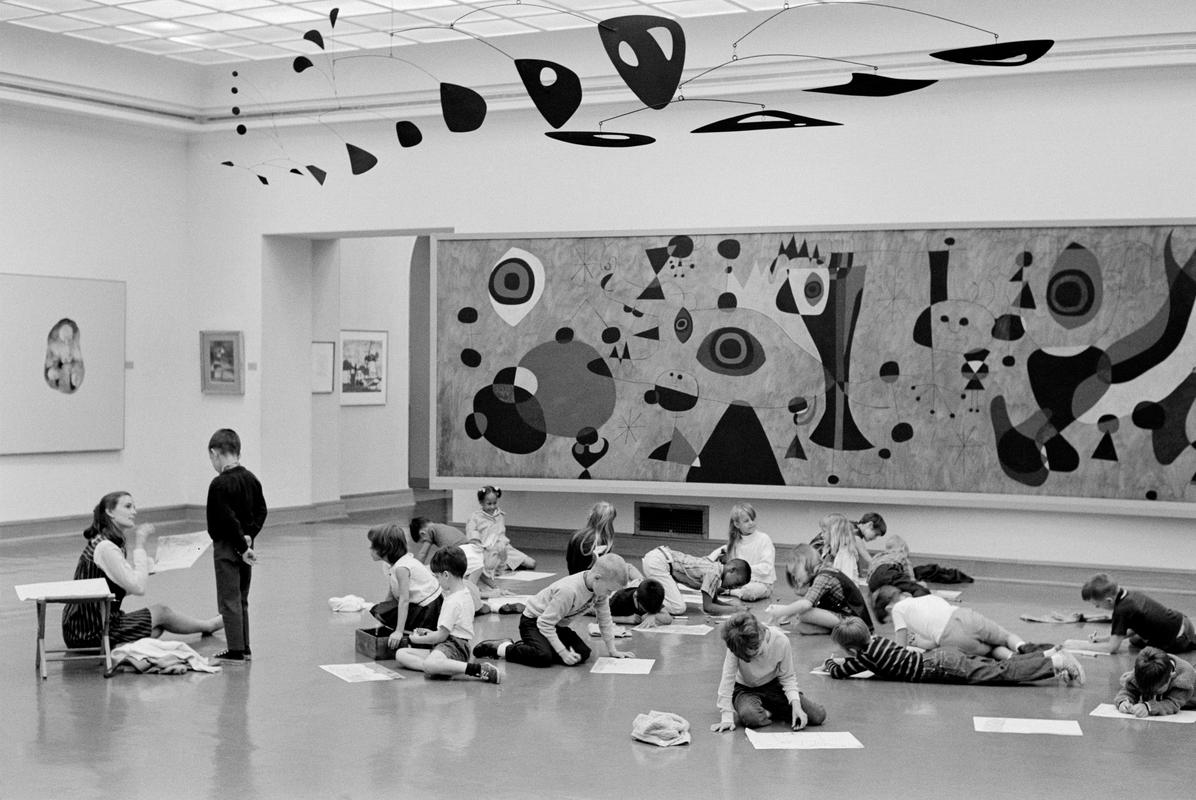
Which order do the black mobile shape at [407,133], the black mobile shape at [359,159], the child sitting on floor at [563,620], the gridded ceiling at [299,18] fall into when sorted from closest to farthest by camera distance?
the child sitting on floor at [563,620], the black mobile shape at [407,133], the black mobile shape at [359,159], the gridded ceiling at [299,18]

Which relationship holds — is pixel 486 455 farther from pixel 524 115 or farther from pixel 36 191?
pixel 36 191

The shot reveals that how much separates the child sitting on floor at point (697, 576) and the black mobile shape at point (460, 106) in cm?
545

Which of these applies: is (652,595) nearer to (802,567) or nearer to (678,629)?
(678,629)

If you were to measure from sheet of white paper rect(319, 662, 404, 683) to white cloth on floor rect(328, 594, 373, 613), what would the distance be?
263 centimetres

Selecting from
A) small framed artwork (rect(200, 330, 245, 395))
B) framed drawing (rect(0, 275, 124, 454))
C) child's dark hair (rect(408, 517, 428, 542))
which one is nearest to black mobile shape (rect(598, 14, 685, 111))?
child's dark hair (rect(408, 517, 428, 542))

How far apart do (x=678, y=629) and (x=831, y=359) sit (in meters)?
5.31

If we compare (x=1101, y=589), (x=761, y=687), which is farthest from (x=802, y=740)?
(x=1101, y=589)

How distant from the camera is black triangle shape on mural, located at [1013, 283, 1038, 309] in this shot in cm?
1614

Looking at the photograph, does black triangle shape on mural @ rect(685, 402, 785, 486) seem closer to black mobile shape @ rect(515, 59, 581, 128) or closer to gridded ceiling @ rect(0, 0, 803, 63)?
gridded ceiling @ rect(0, 0, 803, 63)

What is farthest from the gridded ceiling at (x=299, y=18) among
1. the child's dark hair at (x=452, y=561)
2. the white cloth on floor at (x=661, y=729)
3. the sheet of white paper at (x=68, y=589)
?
the white cloth on floor at (x=661, y=729)

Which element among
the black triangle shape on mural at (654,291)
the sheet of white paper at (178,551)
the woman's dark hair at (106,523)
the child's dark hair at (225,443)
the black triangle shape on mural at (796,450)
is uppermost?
the black triangle shape on mural at (654,291)

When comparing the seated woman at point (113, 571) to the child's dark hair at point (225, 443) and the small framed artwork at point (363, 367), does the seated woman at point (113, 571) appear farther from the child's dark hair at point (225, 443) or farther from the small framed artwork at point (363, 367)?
the small framed artwork at point (363, 367)

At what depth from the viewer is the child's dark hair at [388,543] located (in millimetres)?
11367

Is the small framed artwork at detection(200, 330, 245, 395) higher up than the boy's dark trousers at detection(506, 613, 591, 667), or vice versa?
the small framed artwork at detection(200, 330, 245, 395)
